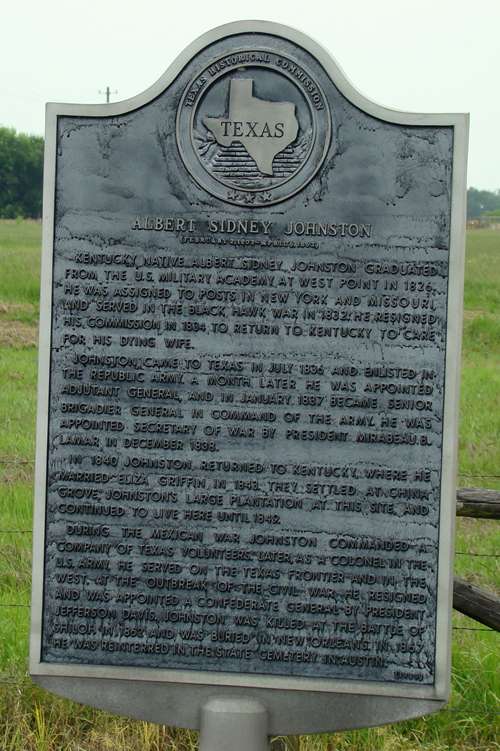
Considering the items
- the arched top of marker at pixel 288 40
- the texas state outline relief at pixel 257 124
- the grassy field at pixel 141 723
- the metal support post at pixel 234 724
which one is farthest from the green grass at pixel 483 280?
the metal support post at pixel 234 724

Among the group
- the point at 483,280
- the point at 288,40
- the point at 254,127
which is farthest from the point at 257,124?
the point at 483,280

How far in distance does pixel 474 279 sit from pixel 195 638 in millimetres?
A: 20444

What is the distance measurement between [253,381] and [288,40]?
137 centimetres

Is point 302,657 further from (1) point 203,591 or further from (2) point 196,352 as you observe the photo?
(2) point 196,352

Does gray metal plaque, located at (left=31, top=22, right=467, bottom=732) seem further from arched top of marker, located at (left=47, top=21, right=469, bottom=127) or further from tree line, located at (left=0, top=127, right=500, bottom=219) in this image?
tree line, located at (left=0, top=127, right=500, bottom=219)

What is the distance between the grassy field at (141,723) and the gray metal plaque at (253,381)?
0.86 m

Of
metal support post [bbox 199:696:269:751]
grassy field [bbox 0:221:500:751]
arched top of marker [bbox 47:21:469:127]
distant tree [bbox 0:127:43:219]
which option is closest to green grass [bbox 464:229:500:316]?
grassy field [bbox 0:221:500:751]

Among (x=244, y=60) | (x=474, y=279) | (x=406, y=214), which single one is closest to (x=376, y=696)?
(x=406, y=214)

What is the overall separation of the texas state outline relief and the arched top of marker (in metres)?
0.20

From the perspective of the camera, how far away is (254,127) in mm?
4344

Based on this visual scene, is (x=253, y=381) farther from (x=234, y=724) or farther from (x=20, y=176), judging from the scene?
(x=20, y=176)

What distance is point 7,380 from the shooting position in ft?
42.4

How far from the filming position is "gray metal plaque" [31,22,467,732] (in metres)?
4.35

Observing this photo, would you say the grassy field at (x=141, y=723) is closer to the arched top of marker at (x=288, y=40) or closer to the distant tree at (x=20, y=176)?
the arched top of marker at (x=288, y=40)
